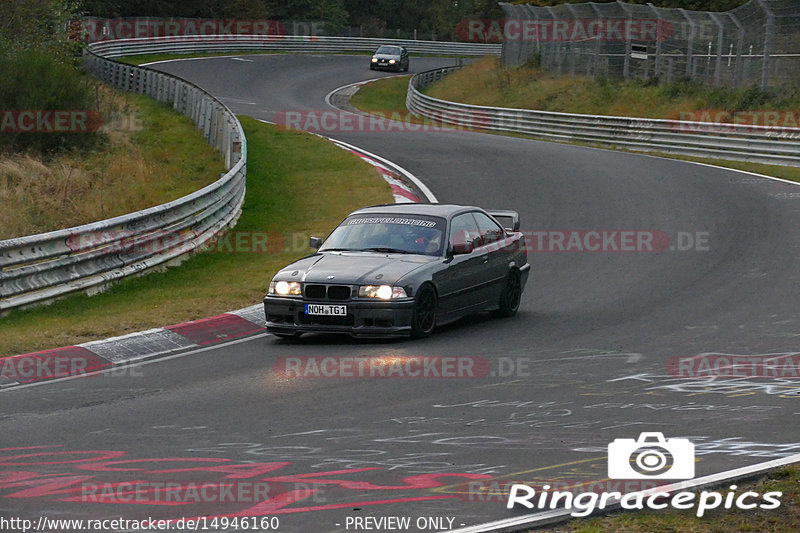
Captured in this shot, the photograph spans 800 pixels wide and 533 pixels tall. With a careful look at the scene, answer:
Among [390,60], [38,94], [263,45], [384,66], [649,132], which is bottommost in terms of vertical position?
[649,132]

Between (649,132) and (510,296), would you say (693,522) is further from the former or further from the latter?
(649,132)

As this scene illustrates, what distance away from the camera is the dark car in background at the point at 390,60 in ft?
216

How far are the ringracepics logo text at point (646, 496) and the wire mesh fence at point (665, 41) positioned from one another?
27458 mm

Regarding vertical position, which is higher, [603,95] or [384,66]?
[384,66]

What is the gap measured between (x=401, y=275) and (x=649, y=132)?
22.1m

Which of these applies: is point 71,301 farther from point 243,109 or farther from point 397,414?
point 243,109

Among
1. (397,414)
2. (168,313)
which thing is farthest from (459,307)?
(397,414)

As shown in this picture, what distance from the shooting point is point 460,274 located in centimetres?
1236

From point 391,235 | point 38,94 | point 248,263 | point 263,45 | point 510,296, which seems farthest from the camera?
point 263,45

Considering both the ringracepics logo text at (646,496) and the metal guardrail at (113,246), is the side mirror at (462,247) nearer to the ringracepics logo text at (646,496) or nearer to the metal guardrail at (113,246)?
the metal guardrail at (113,246)

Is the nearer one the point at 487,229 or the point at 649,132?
the point at 487,229

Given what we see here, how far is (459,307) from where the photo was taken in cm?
1237

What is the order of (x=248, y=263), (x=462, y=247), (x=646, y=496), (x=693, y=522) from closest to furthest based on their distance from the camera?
(x=693, y=522) → (x=646, y=496) → (x=462, y=247) → (x=248, y=263)

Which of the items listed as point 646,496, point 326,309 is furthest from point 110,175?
point 646,496
